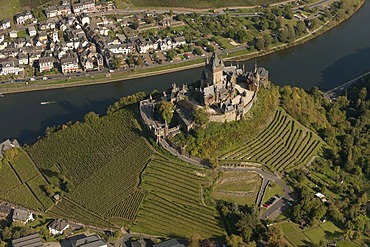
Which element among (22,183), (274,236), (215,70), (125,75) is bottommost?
(274,236)

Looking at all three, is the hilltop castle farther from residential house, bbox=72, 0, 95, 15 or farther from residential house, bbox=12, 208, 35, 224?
residential house, bbox=72, 0, 95, 15

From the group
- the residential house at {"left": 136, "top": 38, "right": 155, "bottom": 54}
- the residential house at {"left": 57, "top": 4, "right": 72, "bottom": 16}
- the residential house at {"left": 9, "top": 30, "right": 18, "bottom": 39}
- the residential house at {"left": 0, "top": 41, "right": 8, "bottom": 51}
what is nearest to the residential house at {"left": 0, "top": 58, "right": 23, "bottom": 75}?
the residential house at {"left": 0, "top": 41, "right": 8, "bottom": 51}

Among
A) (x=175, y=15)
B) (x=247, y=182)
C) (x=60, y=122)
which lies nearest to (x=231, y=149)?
(x=247, y=182)

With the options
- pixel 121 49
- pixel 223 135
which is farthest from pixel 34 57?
pixel 223 135

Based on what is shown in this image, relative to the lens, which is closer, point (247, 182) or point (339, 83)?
point (247, 182)

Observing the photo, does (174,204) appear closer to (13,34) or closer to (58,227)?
(58,227)

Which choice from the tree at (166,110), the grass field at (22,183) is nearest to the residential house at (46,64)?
the grass field at (22,183)

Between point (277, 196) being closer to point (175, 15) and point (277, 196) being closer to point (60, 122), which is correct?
point (60, 122)

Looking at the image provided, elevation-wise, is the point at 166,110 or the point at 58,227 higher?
the point at 166,110
